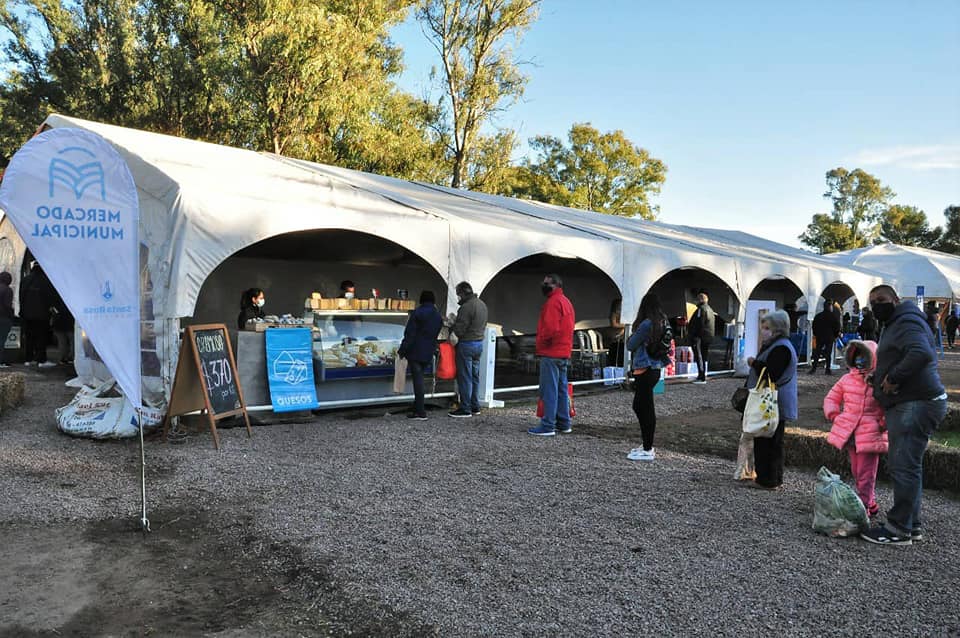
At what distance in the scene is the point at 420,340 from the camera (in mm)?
8820

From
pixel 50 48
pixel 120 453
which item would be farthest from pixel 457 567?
pixel 50 48

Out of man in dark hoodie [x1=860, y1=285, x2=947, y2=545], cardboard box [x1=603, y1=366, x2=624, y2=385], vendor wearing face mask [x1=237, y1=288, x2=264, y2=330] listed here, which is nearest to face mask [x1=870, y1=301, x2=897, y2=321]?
man in dark hoodie [x1=860, y1=285, x2=947, y2=545]

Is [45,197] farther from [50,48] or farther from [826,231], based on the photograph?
[826,231]

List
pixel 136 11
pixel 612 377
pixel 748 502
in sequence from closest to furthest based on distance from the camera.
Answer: pixel 748 502 < pixel 612 377 < pixel 136 11

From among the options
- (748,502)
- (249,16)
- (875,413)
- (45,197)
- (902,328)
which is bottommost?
(748,502)

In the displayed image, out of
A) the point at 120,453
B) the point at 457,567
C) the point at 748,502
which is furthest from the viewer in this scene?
the point at 120,453

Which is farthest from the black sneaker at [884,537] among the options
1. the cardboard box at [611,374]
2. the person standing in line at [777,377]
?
the cardboard box at [611,374]

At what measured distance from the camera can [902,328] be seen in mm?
4422

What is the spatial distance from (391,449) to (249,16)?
57.4ft

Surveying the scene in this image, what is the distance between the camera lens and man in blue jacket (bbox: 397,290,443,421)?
28.9 feet

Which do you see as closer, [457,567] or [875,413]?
[457,567]

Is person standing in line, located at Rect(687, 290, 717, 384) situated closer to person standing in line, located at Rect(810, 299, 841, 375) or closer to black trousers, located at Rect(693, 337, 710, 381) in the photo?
black trousers, located at Rect(693, 337, 710, 381)

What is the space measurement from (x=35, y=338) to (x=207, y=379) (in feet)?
23.5

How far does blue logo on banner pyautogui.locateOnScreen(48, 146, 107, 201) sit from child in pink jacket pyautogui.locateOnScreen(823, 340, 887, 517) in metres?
4.95
